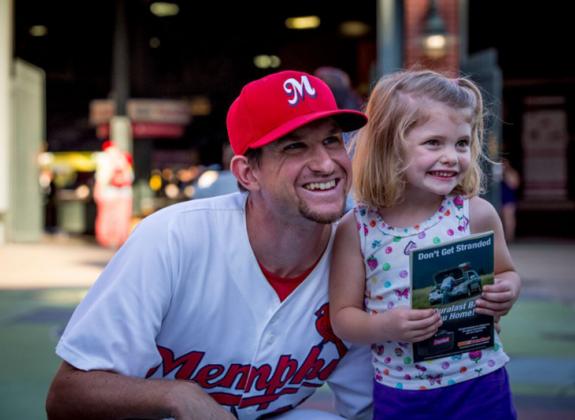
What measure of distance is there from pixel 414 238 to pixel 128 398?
1027mm

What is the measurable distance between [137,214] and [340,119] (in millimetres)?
19497

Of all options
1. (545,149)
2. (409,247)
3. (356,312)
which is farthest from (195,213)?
(545,149)

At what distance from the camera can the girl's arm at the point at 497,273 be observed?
2703mm

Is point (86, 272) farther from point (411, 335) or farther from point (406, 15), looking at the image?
point (411, 335)

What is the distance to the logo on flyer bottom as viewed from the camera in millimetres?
2566

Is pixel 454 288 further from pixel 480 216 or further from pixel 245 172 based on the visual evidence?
pixel 245 172

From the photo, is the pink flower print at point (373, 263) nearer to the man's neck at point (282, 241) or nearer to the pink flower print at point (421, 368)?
the man's neck at point (282, 241)

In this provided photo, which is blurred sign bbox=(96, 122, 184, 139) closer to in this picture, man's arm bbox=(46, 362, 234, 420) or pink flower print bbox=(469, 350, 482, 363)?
pink flower print bbox=(469, 350, 482, 363)

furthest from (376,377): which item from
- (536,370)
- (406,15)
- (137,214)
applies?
(137,214)

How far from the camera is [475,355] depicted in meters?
2.78

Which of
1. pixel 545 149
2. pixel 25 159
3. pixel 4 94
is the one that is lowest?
pixel 25 159

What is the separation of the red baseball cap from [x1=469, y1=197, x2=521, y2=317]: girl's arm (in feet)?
1.72

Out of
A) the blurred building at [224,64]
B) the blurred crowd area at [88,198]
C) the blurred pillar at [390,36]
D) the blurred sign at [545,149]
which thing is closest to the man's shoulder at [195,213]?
the blurred building at [224,64]

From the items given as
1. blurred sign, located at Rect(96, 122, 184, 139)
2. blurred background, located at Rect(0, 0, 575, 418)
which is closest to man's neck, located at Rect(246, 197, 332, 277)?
blurred background, located at Rect(0, 0, 575, 418)
